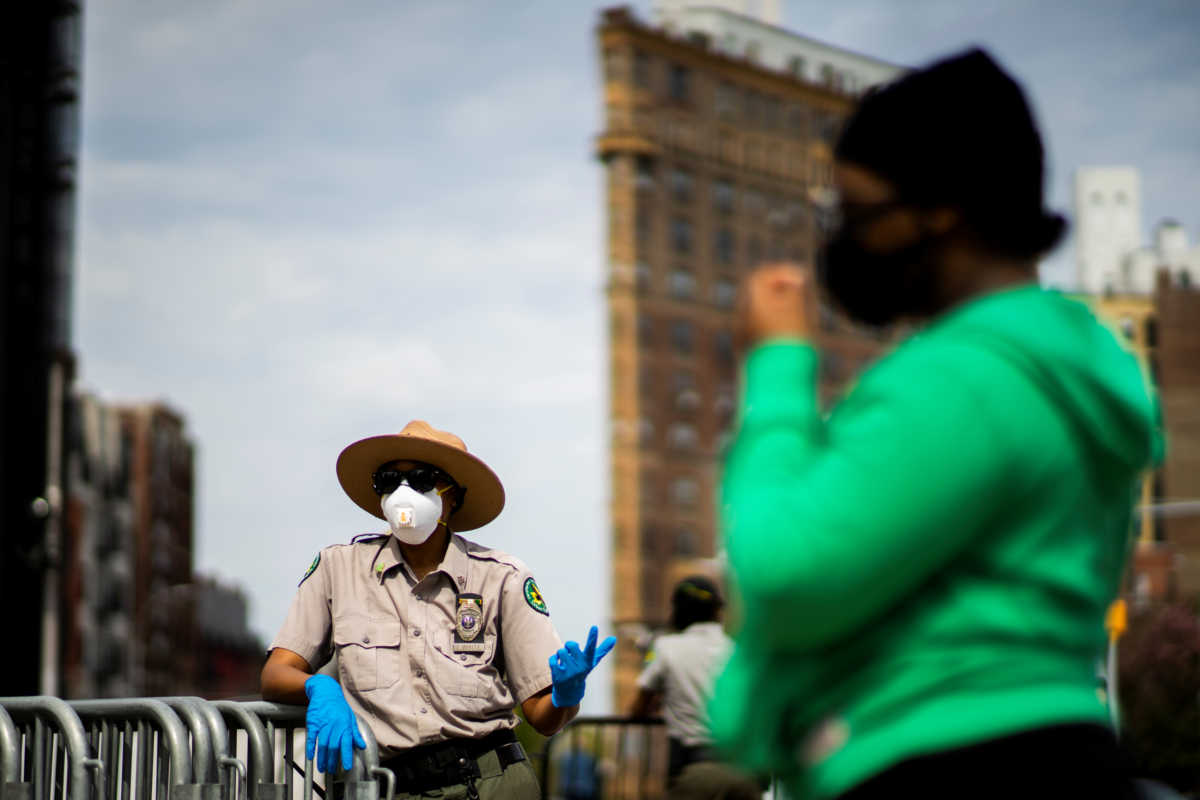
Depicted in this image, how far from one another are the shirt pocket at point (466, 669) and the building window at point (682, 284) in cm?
9455

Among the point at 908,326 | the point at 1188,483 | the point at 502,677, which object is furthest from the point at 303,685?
the point at 1188,483

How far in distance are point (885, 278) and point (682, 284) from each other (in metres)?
98.6

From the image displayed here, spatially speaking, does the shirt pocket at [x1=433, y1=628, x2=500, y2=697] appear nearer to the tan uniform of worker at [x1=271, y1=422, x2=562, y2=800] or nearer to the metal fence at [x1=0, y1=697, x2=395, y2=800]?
the tan uniform of worker at [x1=271, y1=422, x2=562, y2=800]

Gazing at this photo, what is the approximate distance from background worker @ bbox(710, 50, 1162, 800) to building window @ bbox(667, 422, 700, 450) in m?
95.7

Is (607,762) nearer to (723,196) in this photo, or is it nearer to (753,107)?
(723,196)

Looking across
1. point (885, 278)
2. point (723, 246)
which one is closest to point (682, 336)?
point (723, 246)

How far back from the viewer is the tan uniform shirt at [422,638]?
507cm

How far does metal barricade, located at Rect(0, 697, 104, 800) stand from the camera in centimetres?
518

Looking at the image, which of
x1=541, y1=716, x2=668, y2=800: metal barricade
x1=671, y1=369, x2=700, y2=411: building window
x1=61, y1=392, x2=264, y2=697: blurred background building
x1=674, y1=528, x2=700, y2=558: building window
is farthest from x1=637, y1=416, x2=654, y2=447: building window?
x1=541, y1=716, x2=668, y2=800: metal barricade

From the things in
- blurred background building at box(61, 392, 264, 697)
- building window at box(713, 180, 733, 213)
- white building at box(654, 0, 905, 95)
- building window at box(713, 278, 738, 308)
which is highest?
white building at box(654, 0, 905, 95)

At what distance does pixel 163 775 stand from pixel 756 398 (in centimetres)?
403

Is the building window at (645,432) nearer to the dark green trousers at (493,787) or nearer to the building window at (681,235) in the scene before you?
the building window at (681,235)

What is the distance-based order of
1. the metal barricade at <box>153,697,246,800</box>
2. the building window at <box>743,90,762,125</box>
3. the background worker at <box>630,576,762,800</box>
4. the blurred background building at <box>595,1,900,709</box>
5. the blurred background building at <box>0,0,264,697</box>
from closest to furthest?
the metal barricade at <box>153,697,246,800</box> → the background worker at <box>630,576,762,800</box> → the blurred background building at <box>0,0,264,697</box> → the blurred background building at <box>595,1,900,709</box> → the building window at <box>743,90,762,125</box>

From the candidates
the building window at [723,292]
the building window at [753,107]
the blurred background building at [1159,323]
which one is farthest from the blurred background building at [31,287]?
the building window at [753,107]
